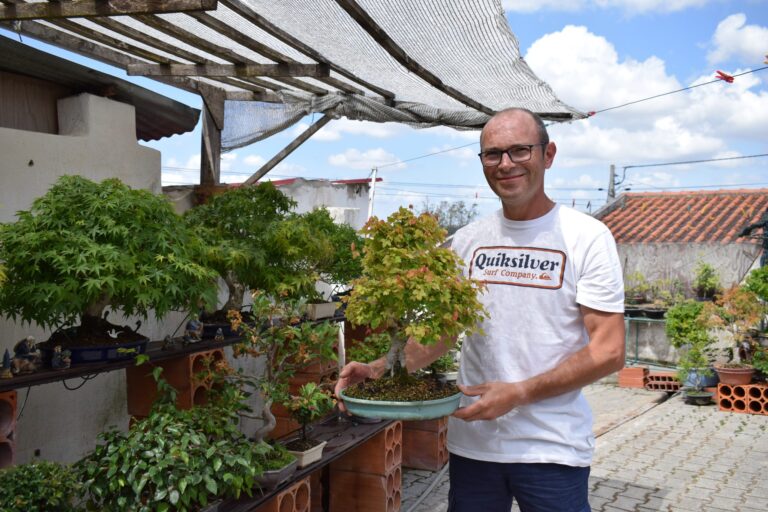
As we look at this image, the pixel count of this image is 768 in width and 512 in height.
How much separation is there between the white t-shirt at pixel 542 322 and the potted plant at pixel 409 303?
0.11 m

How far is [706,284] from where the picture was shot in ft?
34.7

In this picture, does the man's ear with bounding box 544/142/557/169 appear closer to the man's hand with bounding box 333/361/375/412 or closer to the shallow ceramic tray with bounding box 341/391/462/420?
the shallow ceramic tray with bounding box 341/391/462/420

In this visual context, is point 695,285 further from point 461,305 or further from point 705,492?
point 461,305

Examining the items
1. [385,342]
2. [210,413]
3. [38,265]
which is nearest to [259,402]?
[385,342]

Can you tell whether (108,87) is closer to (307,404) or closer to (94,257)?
(94,257)

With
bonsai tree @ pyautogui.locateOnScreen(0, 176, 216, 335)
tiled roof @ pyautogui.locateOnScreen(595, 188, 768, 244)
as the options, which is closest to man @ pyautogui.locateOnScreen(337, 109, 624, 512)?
bonsai tree @ pyautogui.locateOnScreen(0, 176, 216, 335)

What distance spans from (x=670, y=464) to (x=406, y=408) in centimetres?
475

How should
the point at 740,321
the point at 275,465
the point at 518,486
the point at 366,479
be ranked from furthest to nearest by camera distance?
the point at 740,321
the point at 366,479
the point at 275,465
the point at 518,486

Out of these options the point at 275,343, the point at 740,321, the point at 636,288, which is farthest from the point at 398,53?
the point at 636,288

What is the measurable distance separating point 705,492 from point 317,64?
430 cm

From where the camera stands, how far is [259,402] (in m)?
5.84

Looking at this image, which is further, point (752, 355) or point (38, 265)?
point (752, 355)

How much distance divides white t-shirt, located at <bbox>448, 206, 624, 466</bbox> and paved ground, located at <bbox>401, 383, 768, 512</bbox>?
275cm

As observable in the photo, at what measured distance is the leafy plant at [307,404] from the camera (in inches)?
136
